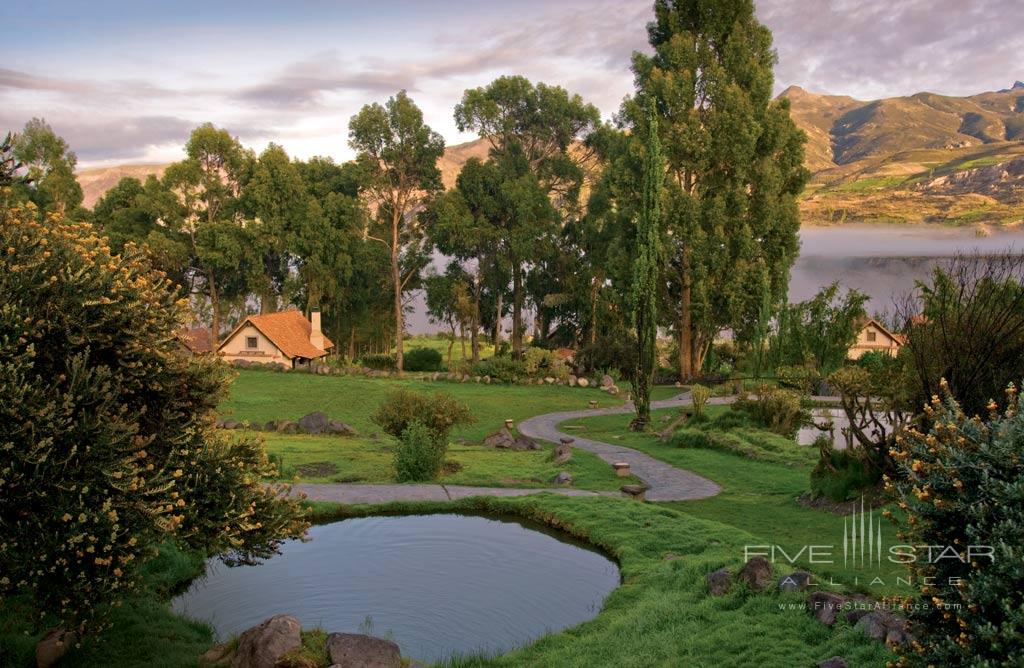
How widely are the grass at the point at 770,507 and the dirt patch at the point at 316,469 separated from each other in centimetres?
943

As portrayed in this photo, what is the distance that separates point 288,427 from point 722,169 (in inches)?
1332

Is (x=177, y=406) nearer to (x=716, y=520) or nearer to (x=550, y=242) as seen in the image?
(x=716, y=520)

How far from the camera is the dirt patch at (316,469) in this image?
20.2 metres

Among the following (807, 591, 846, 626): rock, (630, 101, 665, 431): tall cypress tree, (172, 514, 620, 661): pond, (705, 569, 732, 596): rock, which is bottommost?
(172, 514, 620, 661): pond

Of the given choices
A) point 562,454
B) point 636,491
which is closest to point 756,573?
point 636,491

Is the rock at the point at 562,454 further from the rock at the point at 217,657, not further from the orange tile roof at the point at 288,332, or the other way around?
the orange tile roof at the point at 288,332

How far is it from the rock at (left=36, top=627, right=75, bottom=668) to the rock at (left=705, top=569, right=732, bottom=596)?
326 inches

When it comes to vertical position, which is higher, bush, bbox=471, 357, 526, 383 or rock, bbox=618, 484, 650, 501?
bush, bbox=471, 357, 526, 383

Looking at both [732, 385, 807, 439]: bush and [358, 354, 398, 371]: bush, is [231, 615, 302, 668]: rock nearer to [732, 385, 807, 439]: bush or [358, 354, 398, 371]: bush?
[732, 385, 807, 439]: bush

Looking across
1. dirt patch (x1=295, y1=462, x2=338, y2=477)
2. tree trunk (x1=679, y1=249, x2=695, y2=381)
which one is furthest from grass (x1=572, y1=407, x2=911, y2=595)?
tree trunk (x1=679, y1=249, x2=695, y2=381)

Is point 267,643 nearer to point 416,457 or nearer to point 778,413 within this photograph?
point 416,457

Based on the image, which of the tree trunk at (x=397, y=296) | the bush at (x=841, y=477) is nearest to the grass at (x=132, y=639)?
the bush at (x=841, y=477)

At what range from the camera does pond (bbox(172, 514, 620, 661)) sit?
10.6m

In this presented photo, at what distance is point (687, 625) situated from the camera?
9.64m
